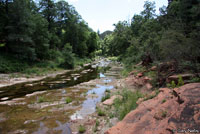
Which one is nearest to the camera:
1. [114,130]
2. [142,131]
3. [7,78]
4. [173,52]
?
[142,131]

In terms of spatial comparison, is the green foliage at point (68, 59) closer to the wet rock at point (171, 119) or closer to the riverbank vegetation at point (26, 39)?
the riverbank vegetation at point (26, 39)

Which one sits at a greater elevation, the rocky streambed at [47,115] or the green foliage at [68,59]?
the green foliage at [68,59]

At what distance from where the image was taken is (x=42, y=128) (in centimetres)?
579

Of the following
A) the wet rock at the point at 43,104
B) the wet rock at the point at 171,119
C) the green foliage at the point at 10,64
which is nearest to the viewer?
the wet rock at the point at 171,119

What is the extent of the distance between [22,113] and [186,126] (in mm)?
7470

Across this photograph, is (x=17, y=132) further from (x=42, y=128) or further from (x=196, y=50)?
(x=196, y=50)

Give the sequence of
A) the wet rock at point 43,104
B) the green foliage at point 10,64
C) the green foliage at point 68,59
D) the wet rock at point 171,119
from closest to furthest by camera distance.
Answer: the wet rock at point 171,119
the wet rock at point 43,104
the green foliage at point 10,64
the green foliage at point 68,59

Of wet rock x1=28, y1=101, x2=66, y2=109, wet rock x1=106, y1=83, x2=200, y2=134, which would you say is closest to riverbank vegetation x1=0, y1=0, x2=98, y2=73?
wet rock x1=28, y1=101, x2=66, y2=109

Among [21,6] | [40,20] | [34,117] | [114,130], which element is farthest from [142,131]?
[40,20]

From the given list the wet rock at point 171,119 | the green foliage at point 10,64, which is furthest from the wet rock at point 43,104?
the green foliage at point 10,64

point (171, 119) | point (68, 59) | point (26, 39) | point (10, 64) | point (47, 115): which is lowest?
point (47, 115)

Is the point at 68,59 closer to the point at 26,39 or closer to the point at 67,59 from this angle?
the point at 67,59

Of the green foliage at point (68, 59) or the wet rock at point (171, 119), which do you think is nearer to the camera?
the wet rock at point (171, 119)

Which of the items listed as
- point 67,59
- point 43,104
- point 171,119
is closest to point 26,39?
point 67,59
